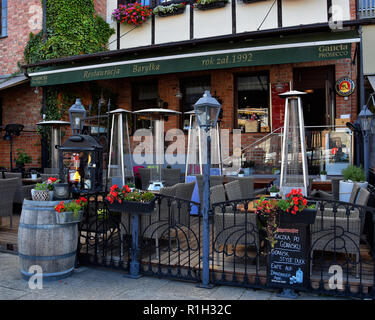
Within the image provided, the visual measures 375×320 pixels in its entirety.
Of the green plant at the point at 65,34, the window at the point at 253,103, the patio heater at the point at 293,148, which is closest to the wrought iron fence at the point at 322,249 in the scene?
the patio heater at the point at 293,148


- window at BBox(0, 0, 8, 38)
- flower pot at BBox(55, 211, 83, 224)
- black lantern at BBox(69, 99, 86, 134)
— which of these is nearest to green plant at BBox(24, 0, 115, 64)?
window at BBox(0, 0, 8, 38)

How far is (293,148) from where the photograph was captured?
591cm

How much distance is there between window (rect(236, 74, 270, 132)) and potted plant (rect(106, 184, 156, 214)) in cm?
662

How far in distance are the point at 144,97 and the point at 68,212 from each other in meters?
8.33

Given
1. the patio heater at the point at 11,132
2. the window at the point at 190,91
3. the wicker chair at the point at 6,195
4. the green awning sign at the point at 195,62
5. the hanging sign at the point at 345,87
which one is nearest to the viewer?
the wicker chair at the point at 6,195

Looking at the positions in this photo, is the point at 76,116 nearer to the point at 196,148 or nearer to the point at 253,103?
the point at 196,148

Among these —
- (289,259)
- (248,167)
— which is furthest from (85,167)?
(248,167)

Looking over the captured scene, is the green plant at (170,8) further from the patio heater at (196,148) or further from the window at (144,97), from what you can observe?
the patio heater at (196,148)

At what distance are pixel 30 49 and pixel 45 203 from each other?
8102 mm

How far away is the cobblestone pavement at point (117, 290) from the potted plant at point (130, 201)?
A: 799 mm

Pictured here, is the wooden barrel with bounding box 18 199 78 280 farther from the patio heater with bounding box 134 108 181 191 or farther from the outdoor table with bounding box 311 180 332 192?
the outdoor table with bounding box 311 180 332 192

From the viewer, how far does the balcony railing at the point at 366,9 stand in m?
8.83

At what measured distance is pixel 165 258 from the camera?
4.11 metres

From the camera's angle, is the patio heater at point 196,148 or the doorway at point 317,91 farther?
the doorway at point 317,91
